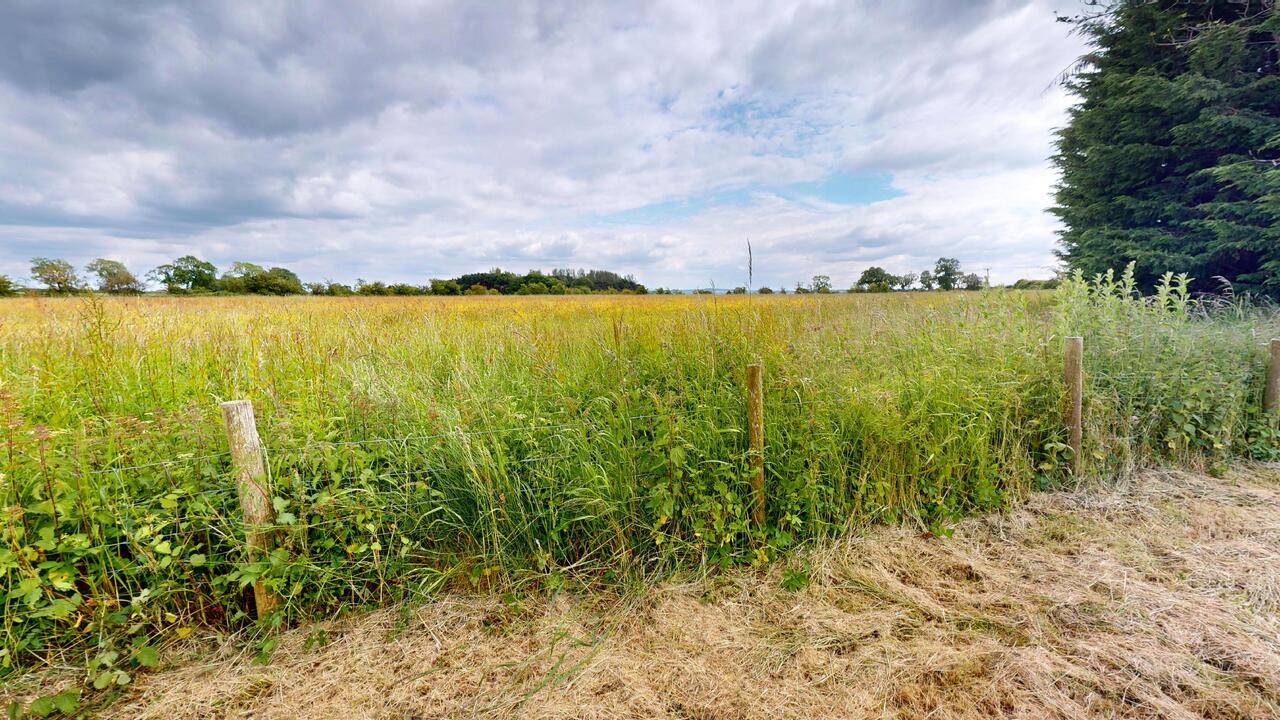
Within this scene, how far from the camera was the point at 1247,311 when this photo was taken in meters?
6.64

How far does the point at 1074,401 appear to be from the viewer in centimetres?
347

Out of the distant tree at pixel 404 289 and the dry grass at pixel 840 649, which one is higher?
the distant tree at pixel 404 289

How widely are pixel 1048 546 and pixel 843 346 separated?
2.05 meters

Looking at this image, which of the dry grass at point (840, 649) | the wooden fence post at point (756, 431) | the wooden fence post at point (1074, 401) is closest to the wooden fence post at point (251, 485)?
the dry grass at point (840, 649)

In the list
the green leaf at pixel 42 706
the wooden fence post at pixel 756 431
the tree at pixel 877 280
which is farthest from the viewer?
the tree at pixel 877 280

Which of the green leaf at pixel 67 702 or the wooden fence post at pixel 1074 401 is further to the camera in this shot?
the wooden fence post at pixel 1074 401

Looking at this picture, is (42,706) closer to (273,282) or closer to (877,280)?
(877,280)

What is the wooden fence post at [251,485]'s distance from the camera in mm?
2086

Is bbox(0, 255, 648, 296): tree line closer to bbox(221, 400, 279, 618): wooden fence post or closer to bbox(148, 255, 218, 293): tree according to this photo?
bbox(148, 255, 218, 293): tree

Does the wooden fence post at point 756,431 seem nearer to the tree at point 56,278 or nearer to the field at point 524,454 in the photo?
the field at point 524,454

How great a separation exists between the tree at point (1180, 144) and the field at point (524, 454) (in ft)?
16.0

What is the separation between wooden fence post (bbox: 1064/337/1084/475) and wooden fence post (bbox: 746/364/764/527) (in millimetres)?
2675

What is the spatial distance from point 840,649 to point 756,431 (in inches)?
43.9

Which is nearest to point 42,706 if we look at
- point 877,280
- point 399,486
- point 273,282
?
point 399,486
